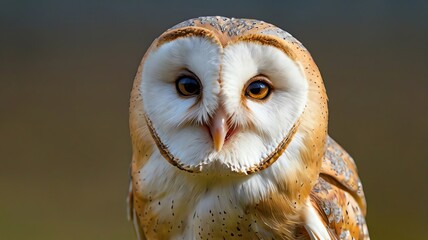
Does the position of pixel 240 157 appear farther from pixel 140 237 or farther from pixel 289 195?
pixel 140 237

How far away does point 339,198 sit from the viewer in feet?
5.12

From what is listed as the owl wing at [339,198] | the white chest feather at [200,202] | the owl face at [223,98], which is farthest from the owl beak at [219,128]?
the owl wing at [339,198]

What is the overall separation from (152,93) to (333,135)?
1.76m

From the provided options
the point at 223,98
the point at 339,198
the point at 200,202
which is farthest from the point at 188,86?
the point at 339,198

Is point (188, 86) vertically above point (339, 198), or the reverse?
point (188, 86)

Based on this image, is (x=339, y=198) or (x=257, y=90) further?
(x=339, y=198)

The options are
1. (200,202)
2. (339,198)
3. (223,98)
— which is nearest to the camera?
(223,98)

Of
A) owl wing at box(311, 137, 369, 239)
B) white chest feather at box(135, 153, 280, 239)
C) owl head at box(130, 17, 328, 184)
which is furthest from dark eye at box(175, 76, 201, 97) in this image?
owl wing at box(311, 137, 369, 239)

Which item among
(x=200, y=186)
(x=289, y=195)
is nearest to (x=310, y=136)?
(x=289, y=195)

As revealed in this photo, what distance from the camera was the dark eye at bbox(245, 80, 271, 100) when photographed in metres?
1.30

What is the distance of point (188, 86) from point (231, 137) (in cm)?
12

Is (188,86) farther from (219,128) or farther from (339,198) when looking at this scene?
(339,198)

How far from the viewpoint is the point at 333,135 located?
3.03 m

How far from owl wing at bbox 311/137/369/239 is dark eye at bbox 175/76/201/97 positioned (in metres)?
0.36
